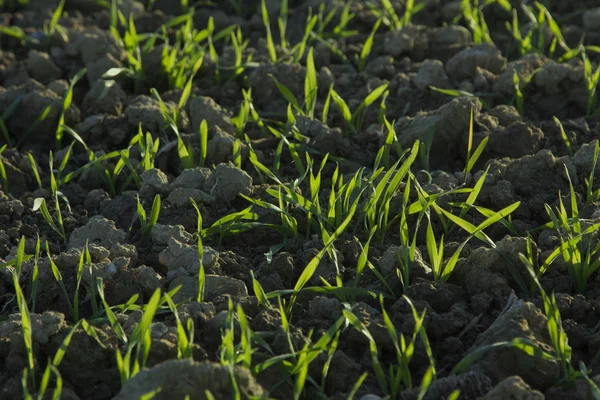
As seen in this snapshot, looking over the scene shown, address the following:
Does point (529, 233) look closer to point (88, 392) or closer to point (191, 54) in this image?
point (88, 392)

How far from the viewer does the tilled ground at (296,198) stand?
1.83 meters

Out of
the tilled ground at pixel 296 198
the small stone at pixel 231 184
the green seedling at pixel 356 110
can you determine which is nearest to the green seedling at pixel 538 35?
the tilled ground at pixel 296 198

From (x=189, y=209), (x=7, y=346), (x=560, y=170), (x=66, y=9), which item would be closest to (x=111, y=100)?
(x=189, y=209)

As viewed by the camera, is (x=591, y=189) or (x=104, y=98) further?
(x=104, y=98)

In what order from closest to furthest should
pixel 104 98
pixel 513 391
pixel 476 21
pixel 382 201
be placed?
pixel 513 391 → pixel 382 201 → pixel 104 98 → pixel 476 21

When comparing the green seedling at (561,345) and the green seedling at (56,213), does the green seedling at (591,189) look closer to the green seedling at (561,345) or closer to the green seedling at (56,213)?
the green seedling at (561,345)

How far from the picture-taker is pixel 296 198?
221 centimetres

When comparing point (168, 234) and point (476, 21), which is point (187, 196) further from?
point (476, 21)

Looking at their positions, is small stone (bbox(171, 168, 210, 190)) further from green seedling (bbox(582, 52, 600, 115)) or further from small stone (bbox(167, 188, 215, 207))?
green seedling (bbox(582, 52, 600, 115))

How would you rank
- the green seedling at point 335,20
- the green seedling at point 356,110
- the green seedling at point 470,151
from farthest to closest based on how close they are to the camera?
1. the green seedling at point 335,20
2. the green seedling at point 356,110
3. the green seedling at point 470,151

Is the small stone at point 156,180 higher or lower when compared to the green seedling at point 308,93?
lower

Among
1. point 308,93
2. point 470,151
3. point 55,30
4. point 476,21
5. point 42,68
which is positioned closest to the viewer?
point 470,151

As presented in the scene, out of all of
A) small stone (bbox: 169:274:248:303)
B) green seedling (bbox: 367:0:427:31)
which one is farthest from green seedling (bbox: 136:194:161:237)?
green seedling (bbox: 367:0:427:31)

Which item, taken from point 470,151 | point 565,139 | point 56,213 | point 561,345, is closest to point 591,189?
point 565,139
